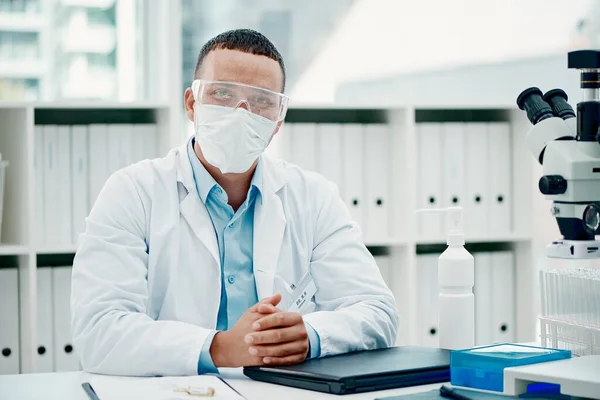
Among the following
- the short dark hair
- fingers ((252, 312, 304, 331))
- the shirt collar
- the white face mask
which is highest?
the short dark hair

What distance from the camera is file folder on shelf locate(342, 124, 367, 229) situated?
3029mm

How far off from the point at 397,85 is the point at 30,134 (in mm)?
1730

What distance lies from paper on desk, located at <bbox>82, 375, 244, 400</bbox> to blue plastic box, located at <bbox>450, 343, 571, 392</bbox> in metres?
0.36

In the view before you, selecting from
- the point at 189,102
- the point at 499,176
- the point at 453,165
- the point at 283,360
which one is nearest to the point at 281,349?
the point at 283,360

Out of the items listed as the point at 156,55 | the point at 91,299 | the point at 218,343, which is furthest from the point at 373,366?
the point at 156,55

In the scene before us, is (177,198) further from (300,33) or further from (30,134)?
(300,33)

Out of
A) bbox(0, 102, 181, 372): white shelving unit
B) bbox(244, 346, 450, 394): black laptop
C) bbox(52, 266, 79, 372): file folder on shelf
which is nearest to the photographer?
bbox(244, 346, 450, 394): black laptop

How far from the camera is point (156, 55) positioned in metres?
3.28

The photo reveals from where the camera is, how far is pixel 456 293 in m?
1.67

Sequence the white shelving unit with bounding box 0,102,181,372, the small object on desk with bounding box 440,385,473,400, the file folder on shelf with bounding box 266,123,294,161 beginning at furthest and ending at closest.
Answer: the file folder on shelf with bounding box 266,123,294,161 → the white shelving unit with bounding box 0,102,181,372 → the small object on desk with bounding box 440,385,473,400

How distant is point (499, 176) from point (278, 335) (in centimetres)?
179

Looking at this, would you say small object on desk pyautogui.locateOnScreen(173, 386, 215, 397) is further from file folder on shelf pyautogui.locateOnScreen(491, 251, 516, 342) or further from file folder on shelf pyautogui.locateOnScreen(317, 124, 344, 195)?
file folder on shelf pyautogui.locateOnScreen(491, 251, 516, 342)

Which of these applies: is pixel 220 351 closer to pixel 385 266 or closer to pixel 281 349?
pixel 281 349

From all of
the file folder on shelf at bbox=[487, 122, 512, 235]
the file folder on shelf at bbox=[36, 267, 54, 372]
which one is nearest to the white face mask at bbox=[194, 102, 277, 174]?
the file folder on shelf at bbox=[36, 267, 54, 372]
